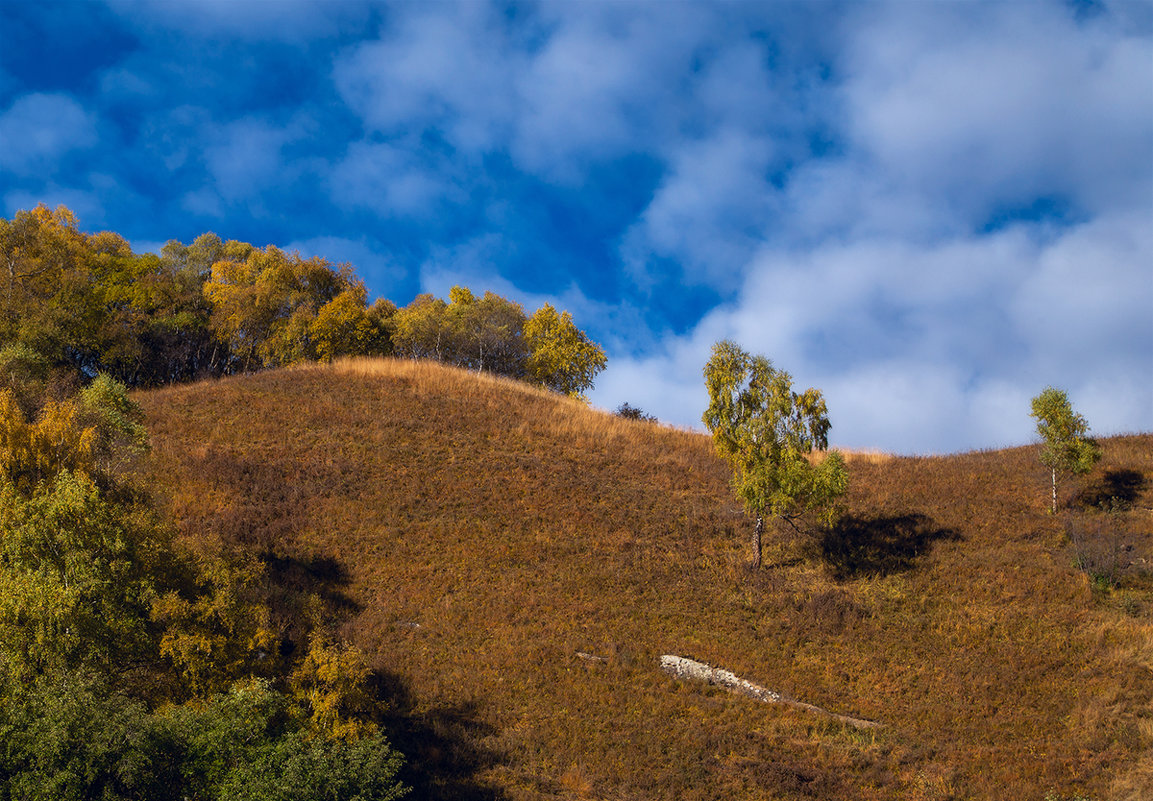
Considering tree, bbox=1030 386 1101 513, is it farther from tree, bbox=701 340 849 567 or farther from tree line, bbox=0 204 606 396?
tree line, bbox=0 204 606 396

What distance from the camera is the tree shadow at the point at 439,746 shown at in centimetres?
1998

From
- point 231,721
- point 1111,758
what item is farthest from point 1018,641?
point 231,721

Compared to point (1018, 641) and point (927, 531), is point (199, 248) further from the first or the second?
point (1018, 641)

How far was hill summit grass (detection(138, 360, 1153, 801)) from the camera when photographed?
21641 mm

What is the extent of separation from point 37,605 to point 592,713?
1585 centimetres

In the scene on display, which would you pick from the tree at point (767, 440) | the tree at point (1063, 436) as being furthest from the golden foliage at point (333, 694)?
the tree at point (1063, 436)

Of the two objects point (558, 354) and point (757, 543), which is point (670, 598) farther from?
point (558, 354)

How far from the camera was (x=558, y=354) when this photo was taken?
70875 millimetres

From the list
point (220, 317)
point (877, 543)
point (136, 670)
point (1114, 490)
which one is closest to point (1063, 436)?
point (1114, 490)

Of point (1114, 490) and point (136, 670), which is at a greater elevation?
point (1114, 490)

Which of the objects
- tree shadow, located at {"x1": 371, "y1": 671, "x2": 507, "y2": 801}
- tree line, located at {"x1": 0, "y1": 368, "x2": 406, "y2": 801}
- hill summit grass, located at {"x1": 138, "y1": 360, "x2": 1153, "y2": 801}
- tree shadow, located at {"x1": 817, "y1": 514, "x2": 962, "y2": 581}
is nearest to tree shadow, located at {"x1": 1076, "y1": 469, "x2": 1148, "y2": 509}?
hill summit grass, located at {"x1": 138, "y1": 360, "x2": 1153, "y2": 801}

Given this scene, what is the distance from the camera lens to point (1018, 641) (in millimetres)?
27609

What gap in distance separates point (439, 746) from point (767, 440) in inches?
765

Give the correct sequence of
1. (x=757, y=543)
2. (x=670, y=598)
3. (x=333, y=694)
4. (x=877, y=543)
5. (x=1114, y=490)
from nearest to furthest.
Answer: (x=333, y=694) → (x=670, y=598) → (x=757, y=543) → (x=877, y=543) → (x=1114, y=490)
